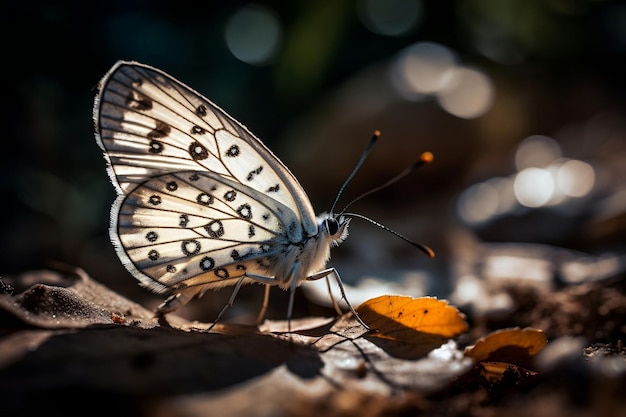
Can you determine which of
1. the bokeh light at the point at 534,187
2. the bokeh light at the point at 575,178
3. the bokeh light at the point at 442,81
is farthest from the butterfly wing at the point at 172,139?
the bokeh light at the point at 442,81

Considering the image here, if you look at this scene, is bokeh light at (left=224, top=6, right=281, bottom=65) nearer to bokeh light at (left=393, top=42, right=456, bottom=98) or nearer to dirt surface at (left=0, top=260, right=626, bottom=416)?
bokeh light at (left=393, top=42, right=456, bottom=98)

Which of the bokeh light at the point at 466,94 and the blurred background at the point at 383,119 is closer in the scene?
the blurred background at the point at 383,119

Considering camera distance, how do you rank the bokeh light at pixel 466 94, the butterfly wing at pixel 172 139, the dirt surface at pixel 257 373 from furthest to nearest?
1. the bokeh light at pixel 466 94
2. the butterfly wing at pixel 172 139
3. the dirt surface at pixel 257 373

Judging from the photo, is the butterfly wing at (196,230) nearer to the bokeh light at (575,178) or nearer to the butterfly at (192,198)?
the butterfly at (192,198)

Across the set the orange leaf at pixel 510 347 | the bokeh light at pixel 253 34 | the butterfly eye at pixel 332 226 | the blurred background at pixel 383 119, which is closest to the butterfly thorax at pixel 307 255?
the butterfly eye at pixel 332 226

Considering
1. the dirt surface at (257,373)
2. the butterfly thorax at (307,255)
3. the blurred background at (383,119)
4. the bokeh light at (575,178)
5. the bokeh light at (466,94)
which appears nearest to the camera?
the dirt surface at (257,373)

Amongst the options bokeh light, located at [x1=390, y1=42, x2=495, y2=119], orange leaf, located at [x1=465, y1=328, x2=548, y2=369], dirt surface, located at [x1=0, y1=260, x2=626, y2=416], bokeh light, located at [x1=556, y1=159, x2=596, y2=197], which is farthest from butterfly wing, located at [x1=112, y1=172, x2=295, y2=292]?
bokeh light, located at [x1=390, y1=42, x2=495, y2=119]

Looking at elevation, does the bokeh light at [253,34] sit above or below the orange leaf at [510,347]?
above

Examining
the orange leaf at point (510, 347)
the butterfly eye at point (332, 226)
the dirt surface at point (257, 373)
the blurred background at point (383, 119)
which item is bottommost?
the dirt surface at point (257, 373)
